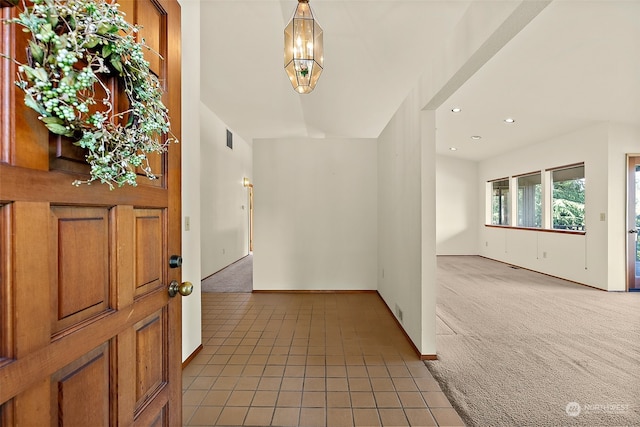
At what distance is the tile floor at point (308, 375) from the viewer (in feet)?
5.79

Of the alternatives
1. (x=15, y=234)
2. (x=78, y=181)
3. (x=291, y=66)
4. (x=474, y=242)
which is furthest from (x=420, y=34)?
(x=474, y=242)

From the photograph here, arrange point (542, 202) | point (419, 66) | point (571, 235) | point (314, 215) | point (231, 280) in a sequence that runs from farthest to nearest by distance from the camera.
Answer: point (542, 202) < point (231, 280) < point (571, 235) < point (314, 215) < point (419, 66)

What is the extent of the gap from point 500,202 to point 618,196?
2750 mm

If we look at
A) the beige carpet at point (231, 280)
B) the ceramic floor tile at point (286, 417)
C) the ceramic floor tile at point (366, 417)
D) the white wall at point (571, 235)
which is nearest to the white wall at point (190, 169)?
the ceramic floor tile at point (286, 417)

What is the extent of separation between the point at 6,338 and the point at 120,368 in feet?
1.18

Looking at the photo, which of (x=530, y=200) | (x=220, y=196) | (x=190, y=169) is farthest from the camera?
(x=530, y=200)

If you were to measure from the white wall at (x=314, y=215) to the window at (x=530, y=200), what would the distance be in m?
3.77

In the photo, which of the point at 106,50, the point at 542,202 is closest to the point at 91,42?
the point at 106,50

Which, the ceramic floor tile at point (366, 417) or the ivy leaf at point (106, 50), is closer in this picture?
the ivy leaf at point (106, 50)

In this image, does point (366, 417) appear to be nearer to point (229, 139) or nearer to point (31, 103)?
point (31, 103)

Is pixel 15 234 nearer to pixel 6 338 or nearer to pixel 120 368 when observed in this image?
pixel 6 338

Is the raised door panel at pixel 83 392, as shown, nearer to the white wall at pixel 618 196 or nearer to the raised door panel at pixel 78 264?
the raised door panel at pixel 78 264

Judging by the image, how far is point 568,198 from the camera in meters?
5.18

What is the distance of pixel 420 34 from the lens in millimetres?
2535
